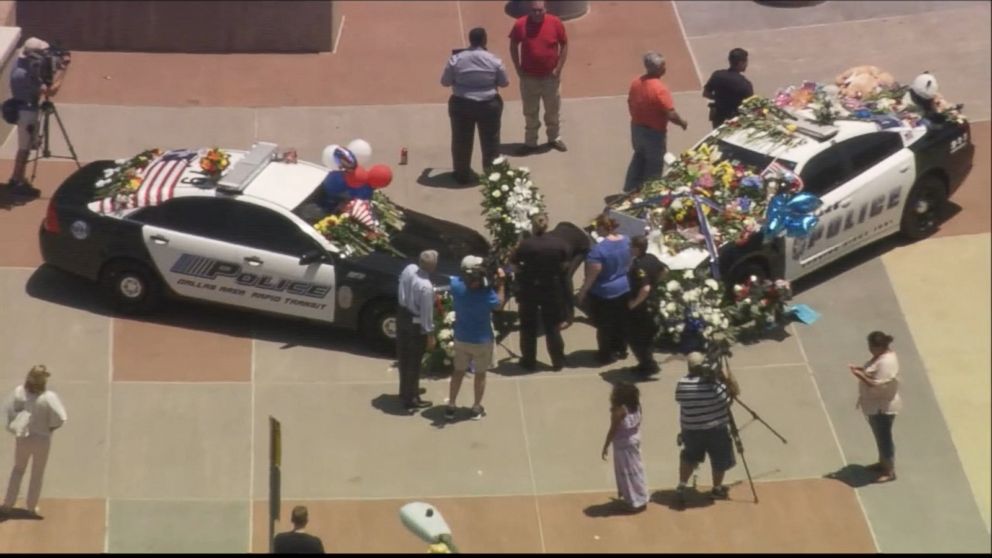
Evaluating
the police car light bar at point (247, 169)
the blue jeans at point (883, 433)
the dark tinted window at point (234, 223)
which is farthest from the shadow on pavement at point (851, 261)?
the police car light bar at point (247, 169)

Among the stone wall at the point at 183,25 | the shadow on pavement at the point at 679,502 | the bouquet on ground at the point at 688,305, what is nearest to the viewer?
the shadow on pavement at the point at 679,502

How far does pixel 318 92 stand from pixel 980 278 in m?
8.00

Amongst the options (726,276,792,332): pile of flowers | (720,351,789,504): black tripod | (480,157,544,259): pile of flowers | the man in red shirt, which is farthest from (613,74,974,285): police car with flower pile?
the man in red shirt

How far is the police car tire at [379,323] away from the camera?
16.4m

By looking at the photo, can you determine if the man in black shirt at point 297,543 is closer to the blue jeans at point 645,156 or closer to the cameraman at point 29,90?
the blue jeans at point 645,156

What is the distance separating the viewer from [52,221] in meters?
16.9

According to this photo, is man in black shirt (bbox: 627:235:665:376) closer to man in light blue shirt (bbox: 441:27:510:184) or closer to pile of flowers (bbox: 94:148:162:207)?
man in light blue shirt (bbox: 441:27:510:184)

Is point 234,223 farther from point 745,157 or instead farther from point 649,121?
point 745,157

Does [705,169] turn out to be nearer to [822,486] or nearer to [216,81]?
[822,486]

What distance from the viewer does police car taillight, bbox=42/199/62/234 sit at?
16.8 m

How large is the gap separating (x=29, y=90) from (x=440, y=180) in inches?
163

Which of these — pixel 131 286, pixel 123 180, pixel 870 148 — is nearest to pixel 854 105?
pixel 870 148

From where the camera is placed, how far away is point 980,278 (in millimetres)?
16906

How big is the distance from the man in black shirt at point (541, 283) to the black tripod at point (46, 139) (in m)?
5.21
